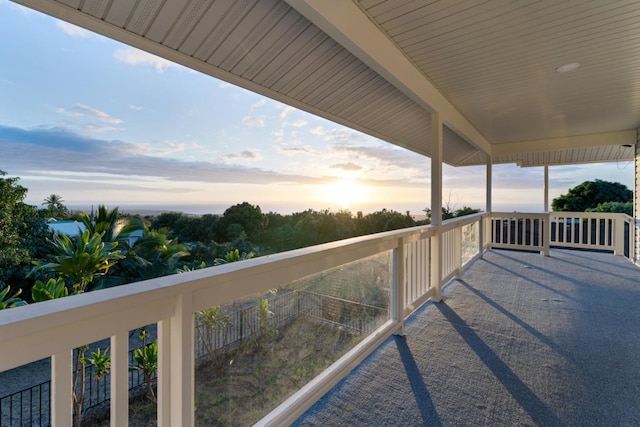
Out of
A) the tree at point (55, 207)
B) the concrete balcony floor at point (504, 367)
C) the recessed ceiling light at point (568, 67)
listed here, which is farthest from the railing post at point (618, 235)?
the tree at point (55, 207)

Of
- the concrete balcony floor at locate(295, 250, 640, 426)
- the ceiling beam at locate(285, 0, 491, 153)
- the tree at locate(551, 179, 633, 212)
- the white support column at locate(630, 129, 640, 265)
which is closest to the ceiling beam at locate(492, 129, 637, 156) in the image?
the white support column at locate(630, 129, 640, 265)

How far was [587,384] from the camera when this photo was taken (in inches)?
78.7

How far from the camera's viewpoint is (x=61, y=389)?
2.68ft

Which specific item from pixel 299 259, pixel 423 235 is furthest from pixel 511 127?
pixel 299 259

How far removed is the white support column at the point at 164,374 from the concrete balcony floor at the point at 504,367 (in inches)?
33.6

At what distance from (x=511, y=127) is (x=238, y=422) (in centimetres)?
579

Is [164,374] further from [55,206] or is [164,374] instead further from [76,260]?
[55,206]

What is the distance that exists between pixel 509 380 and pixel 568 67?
2936mm

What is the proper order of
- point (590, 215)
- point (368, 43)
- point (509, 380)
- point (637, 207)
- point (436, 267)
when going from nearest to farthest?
1. point (509, 380)
2. point (368, 43)
3. point (436, 267)
4. point (637, 207)
5. point (590, 215)

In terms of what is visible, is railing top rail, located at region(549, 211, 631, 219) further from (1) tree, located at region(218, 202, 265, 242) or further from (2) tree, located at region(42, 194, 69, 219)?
(2) tree, located at region(42, 194, 69, 219)

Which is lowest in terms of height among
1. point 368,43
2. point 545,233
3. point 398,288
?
point 398,288

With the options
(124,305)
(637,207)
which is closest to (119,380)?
(124,305)

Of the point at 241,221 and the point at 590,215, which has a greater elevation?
the point at 590,215

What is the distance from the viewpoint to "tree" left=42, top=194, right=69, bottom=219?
188 centimetres
